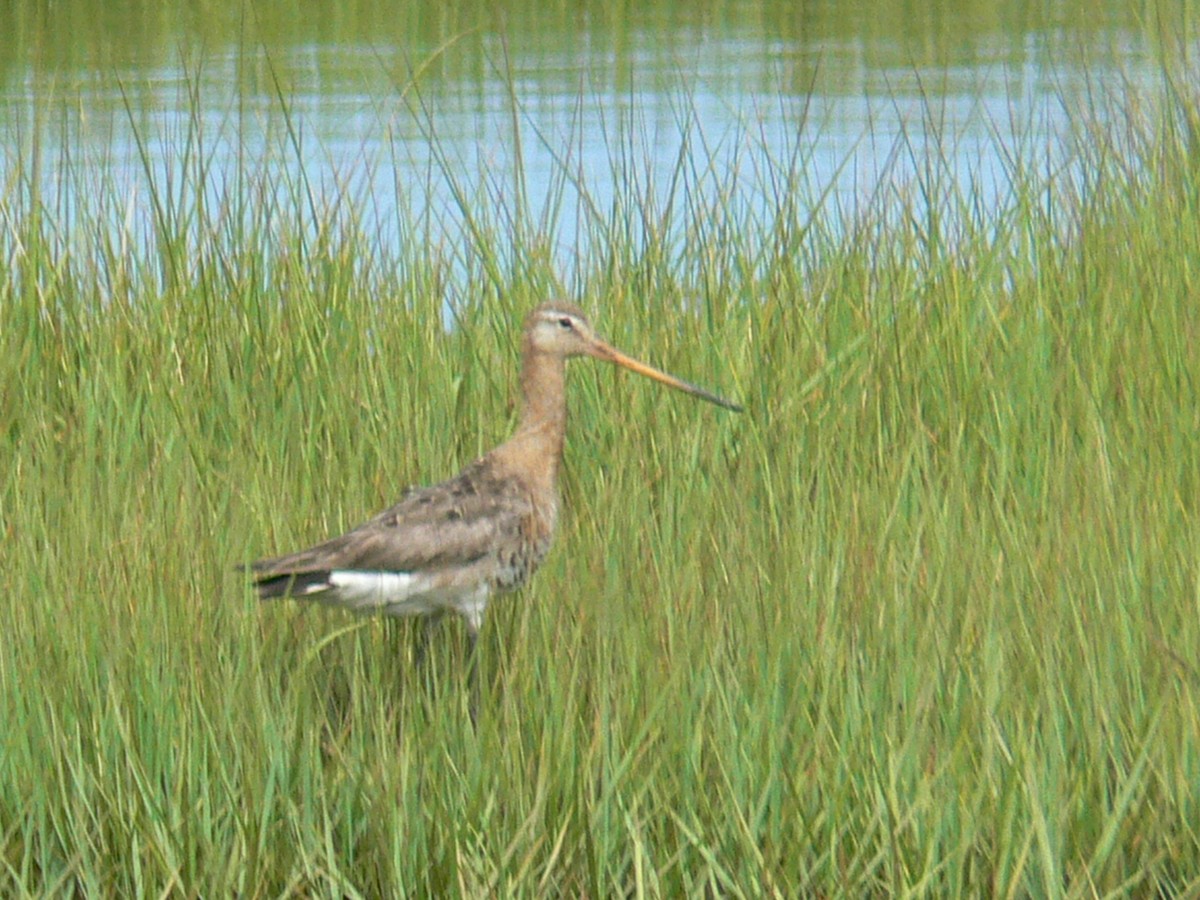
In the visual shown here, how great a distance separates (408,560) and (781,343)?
1.57m

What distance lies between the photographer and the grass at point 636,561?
9.20 feet

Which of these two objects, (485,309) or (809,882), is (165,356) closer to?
(485,309)

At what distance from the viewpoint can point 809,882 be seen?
279 cm

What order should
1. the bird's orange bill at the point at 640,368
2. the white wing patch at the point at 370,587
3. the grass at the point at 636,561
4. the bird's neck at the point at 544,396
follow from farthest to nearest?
the bird's orange bill at the point at 640,368 → the bird's neck at the point at 544,396 → the white wing patch at the point at 370,587 → the grass at the point at 636,561

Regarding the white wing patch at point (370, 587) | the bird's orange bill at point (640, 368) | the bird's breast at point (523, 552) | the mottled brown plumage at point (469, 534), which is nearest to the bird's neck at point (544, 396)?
the mottled brown plumage at point (469, 534)

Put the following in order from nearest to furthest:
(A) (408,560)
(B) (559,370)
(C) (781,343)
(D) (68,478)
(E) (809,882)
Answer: (E) (809,882)
(A) (408,560)
(B) (559,370)
(D) (68,478)
(C) (781,343)

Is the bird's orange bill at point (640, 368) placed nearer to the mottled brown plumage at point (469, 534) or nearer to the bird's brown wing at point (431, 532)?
the mottled brown plumage at point (469, 534)

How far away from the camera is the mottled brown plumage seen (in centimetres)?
338

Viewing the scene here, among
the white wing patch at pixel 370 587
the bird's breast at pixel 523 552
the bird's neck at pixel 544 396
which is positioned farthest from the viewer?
the bird's neck at pixel 544 396

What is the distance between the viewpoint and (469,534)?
11.7 feet

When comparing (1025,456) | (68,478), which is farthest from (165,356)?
(1025,456)

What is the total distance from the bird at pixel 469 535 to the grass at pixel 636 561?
0.27 ft

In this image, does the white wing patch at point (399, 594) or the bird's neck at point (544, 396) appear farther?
the bird's neck at point (544, 396)

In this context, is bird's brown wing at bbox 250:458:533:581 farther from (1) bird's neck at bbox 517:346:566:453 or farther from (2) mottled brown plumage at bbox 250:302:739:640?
(1) bird's neck at bbox 517:346:566:453
